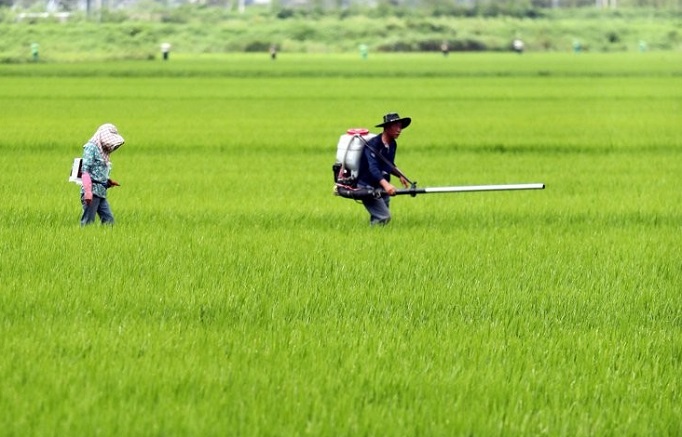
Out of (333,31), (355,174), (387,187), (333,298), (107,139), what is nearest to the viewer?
(333,298)

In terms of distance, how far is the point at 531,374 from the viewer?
19.8 ft

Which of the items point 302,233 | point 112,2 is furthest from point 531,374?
point 112,2

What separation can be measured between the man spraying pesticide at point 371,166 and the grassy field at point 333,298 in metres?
0.35

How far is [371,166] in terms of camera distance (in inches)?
438

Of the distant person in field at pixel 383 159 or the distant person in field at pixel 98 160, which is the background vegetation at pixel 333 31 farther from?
the distant person in field at pixel 98 160

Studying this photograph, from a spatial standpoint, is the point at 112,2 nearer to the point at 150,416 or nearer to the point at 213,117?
the point at 213,117

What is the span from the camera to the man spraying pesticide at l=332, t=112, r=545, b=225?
36.2 feet

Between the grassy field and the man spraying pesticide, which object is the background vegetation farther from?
the man spraying pesticide

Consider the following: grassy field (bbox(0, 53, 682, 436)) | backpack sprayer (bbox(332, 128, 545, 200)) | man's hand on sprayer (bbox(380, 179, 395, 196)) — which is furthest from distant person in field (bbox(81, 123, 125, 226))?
man's hand on sprayer (bbox(380, 179, 395, 196))

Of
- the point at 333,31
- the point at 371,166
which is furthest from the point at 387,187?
the point at 333,31

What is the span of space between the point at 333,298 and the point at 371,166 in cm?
328

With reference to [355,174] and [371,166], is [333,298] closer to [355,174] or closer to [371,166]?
[371,166]

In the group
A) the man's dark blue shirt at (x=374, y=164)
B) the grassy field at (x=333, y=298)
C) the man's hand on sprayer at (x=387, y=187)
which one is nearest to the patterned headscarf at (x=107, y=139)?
the grassy field at (x=333, y=298)

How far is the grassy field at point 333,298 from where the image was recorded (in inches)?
212
